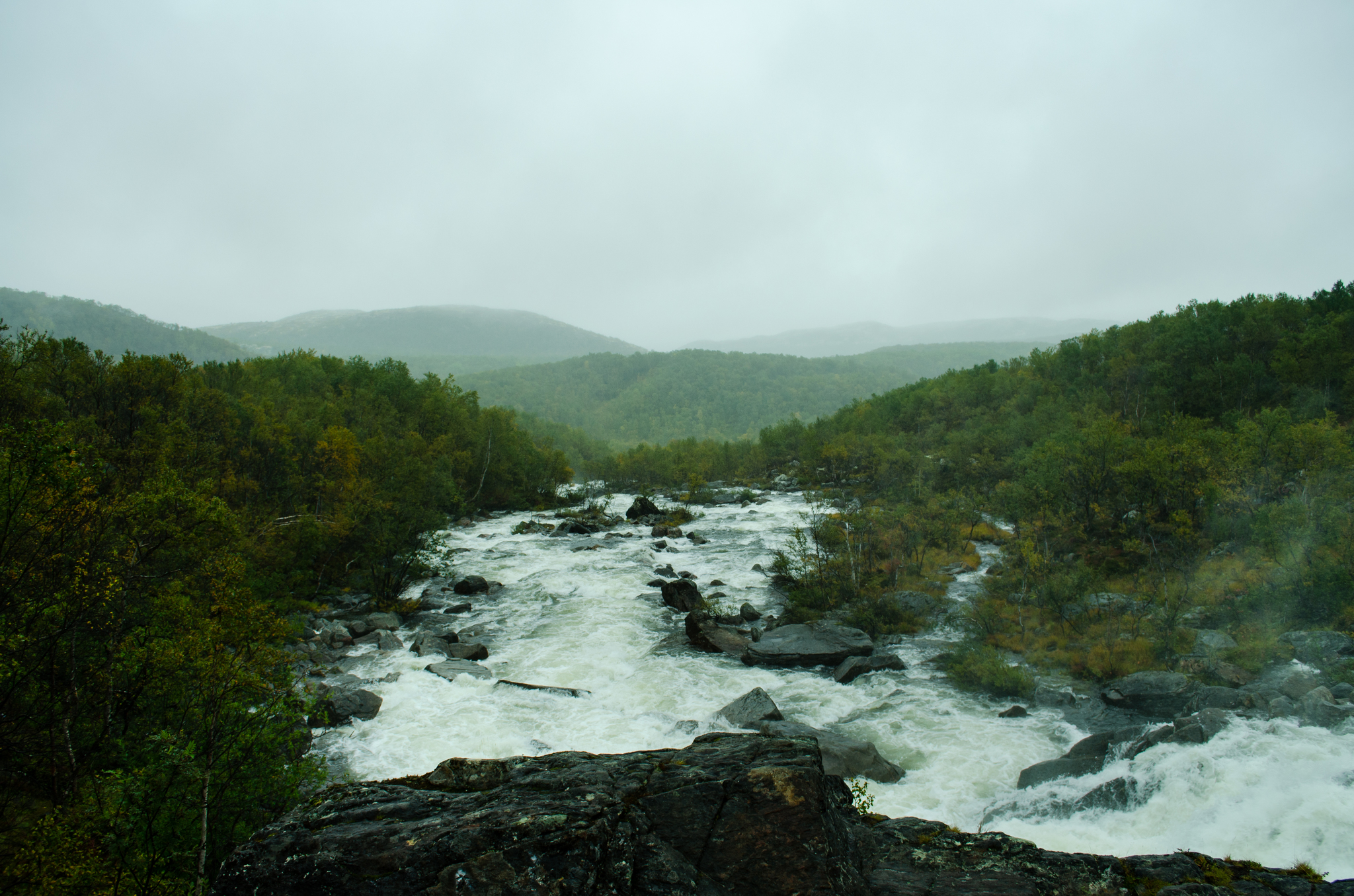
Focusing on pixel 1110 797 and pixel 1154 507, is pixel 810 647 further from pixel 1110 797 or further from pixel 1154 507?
pixel 1154 507

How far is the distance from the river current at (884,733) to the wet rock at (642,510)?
26.6 m

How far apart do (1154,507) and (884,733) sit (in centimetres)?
2097

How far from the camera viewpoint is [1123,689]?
17.1m

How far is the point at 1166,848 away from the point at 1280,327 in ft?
185

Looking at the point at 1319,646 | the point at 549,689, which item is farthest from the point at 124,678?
the point at 1319,646

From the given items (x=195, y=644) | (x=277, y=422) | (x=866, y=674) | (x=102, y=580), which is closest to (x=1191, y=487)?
(x=866, y=674)

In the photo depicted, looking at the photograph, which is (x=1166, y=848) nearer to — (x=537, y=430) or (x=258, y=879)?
(x=258, y=879)

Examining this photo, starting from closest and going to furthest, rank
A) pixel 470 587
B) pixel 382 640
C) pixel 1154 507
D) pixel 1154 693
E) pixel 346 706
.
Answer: pixel 1154 693, pixel 346 706, pixel 382 640, pixel 1154 507, pixel 470 587

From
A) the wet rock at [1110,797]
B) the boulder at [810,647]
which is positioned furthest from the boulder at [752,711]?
the wet rock at [1110,797]

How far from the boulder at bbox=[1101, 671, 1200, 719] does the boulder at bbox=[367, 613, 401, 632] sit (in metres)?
25.8

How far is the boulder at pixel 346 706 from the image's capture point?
16.4 meters

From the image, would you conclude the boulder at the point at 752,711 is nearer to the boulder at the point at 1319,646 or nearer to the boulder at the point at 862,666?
the boulder at the point at 862,666

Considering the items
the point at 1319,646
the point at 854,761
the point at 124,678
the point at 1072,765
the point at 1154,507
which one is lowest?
the point at 854,761

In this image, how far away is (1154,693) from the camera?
1664 cm
